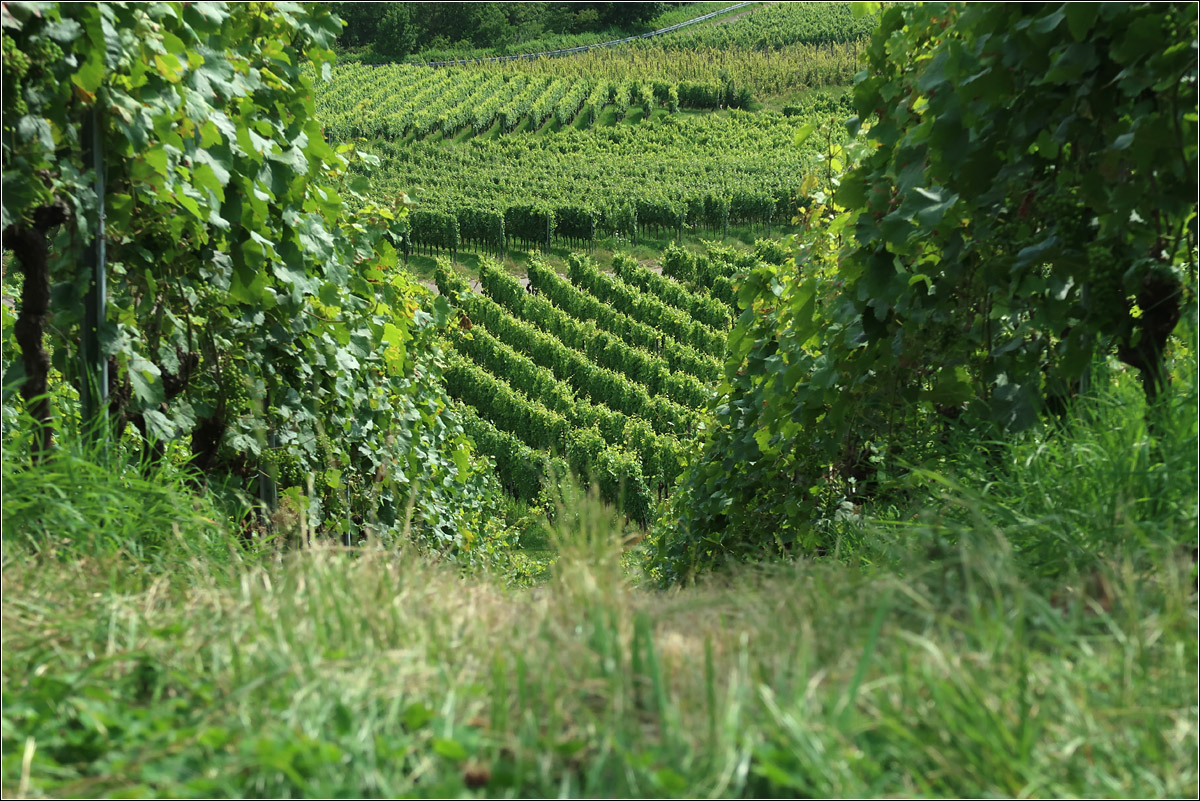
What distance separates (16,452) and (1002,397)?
2941 millimetres

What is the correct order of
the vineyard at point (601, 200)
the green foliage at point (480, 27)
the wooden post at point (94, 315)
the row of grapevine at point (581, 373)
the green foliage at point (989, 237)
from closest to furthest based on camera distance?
the green foliage at point (989, 237) < the wooden post at point (94, 315) < the vineyard at point (601, 200) < the row of grapevine at point (581, 373) < the green foliage at point (480, 27)

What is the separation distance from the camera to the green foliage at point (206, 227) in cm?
278

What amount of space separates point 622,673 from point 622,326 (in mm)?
24898

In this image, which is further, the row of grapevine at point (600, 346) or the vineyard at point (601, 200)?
the row of grapevine at point (600, 346)

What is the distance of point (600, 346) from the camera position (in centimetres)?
2503

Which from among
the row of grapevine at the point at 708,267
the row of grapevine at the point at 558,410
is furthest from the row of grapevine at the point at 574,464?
the row of grapevine at the point at 708,267

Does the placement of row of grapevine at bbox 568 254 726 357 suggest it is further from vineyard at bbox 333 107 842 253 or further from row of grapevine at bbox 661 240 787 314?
vineyard at bbox 333 107 842 253

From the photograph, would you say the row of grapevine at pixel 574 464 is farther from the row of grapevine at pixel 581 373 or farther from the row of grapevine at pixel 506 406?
the row of grapevine at pixel 581 373

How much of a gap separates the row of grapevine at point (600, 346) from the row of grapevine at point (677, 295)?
3.26 meters

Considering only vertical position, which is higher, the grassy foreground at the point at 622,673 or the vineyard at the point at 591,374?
the grassy foreground at the point at 622,673

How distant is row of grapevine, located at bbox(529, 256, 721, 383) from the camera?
938 inches

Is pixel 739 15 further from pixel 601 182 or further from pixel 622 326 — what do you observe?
pixel 622 326

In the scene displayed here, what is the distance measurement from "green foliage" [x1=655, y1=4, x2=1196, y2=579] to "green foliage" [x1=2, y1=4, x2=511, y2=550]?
2001 mm

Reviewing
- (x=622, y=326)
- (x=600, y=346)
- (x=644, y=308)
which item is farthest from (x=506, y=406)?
(x=644, y=308)
